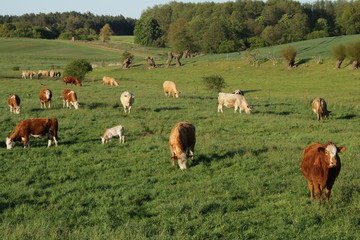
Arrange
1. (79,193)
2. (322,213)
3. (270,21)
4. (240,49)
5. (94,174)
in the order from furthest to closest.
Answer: (270,21)
(240,49)
(94,174)
(79,193)
(322,213)

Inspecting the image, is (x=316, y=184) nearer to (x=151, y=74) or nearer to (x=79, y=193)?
(x=79, y=193)

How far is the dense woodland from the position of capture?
364 feet

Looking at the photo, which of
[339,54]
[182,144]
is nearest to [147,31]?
[339,54]

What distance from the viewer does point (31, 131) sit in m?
16.6

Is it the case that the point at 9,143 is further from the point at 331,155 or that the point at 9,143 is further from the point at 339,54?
the point at 339,54

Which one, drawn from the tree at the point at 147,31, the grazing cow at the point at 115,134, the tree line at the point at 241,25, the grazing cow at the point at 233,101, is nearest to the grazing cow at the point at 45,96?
the grazing cow at the point at 115,134

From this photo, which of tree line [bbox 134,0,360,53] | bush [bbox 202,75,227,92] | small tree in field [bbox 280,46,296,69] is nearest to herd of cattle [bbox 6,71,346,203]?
bush [bbox 202,75,227,92]

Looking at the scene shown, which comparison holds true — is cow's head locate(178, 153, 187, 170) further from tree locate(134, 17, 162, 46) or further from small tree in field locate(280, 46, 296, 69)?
tree locate(134, 17, 162, 46)

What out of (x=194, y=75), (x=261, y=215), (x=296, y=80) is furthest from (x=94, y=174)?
(x=194, y=75)

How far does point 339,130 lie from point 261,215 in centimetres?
1382

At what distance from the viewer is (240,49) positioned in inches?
4498

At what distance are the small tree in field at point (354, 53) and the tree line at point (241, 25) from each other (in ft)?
164

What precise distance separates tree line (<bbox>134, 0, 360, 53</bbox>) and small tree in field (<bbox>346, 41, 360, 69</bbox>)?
49.9 meters

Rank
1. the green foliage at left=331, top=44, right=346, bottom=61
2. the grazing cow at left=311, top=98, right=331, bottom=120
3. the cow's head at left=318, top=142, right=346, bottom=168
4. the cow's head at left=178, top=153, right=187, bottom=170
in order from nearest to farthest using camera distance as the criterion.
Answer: the cow's head at left=318, top=142, right=346, bottom=168 < the cow's head at left=178, top=153, right=187, bottom=170 < the grazing cow at left=311, top=98, right=331, bottom=120 < the green foliage at left=331, top=44, right=346, bottom=61
